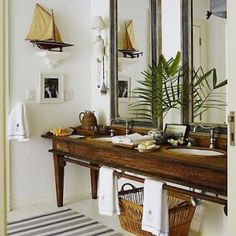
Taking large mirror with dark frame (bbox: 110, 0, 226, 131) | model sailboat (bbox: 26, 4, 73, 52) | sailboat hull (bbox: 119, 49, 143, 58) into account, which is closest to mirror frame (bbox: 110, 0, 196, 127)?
large mirror with dark frame (bbox: 110, 0, 226, 131)

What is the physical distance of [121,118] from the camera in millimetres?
3248

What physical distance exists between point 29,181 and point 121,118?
1107mm

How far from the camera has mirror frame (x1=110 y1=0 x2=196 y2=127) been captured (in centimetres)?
254

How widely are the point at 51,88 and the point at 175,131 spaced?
1455 mm

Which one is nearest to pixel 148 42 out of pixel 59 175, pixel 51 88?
pixel 51 88

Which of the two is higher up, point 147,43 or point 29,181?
point 147,43

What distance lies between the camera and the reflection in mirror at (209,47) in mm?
2293

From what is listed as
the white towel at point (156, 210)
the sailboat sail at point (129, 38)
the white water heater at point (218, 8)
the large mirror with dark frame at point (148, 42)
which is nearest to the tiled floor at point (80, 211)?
the white towel at point (156, 210)

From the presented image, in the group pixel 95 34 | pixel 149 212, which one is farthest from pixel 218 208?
pixel 95 34

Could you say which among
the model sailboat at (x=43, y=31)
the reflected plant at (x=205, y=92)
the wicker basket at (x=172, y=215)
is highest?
the model sailboat at (x=43, y=31)

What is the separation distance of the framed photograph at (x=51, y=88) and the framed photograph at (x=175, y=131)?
133 cm

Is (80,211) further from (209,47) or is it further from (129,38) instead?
(209,47)

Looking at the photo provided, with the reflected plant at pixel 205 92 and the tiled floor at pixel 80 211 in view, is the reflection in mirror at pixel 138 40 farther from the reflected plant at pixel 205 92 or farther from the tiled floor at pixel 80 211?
the tiled floor at pixel 80 211

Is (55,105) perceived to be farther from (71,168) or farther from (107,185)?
(107,185)
